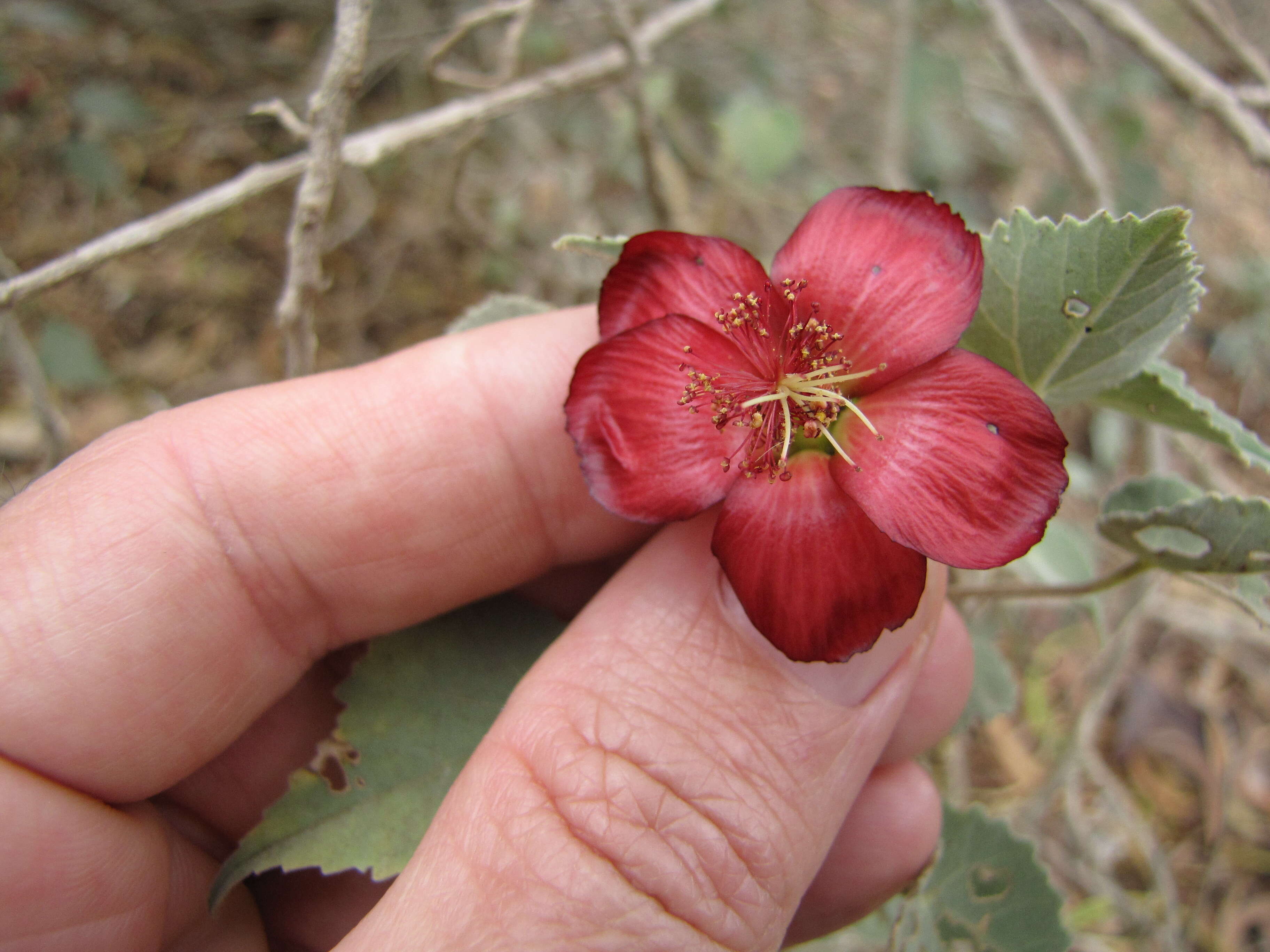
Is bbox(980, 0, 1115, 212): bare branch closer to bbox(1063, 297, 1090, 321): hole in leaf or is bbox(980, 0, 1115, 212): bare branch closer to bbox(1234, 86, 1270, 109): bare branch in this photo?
bbox(1234, 86, 1270, 109): bare branch

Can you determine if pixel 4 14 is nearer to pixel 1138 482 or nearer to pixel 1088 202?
pixel 1088 202

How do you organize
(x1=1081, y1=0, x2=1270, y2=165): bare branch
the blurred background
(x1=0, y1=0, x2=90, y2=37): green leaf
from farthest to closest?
(x1=0, y1=0, x2=90, y2=37): green leaf
the blurred background
(x1=1081, y1=0, x2=1270, y2=165): bare branch

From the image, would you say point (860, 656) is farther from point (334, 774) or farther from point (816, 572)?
point (334, 774)

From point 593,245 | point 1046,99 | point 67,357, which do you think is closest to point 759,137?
point 1046,99

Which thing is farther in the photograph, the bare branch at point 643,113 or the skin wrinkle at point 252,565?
the bare branch at point 643,113

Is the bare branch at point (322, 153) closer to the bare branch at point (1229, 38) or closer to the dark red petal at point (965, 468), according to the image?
the dark red petal at point (965, 468)

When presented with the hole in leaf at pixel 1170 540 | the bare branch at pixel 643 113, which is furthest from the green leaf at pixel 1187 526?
the bare branch at pixel 643 113

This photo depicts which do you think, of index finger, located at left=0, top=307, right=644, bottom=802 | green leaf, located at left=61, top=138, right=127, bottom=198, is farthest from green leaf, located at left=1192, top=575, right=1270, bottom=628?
green leaf, located at left=61, top=138, right=127, bottom=198

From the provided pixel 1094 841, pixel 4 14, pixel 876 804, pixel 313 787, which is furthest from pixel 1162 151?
pixel 4 14
